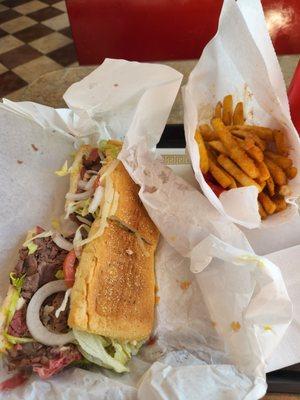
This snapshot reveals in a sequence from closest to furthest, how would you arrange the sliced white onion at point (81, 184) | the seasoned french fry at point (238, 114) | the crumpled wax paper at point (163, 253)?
the crumpled wax paper at point (163, 253) < the seasoned french fry at point (238, 114) < the sliced white onion at point (81, 184)

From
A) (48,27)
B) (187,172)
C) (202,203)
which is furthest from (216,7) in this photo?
(48,27)

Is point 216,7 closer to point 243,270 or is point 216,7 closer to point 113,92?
point 113,92

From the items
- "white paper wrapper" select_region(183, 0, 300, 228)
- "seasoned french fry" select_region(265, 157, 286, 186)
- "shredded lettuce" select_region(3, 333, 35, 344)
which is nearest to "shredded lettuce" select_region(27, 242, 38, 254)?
Answer: "shredded lettuce" select_region(3, 333, 35, 344)

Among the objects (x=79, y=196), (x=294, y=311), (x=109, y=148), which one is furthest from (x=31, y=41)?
(x=294, y=311)

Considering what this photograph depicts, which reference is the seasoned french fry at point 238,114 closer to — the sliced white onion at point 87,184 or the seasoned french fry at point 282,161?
the seasoned french fry at point 282,161

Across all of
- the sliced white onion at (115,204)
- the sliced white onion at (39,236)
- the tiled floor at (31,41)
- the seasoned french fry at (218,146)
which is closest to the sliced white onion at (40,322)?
the sliced white onion at (39,236)

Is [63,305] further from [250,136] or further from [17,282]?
[250,136]

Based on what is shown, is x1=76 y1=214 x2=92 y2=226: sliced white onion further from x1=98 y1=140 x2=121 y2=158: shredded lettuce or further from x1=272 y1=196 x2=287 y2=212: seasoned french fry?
x1=272 y1=196 x2=287 y2=212: seasoned french fry
